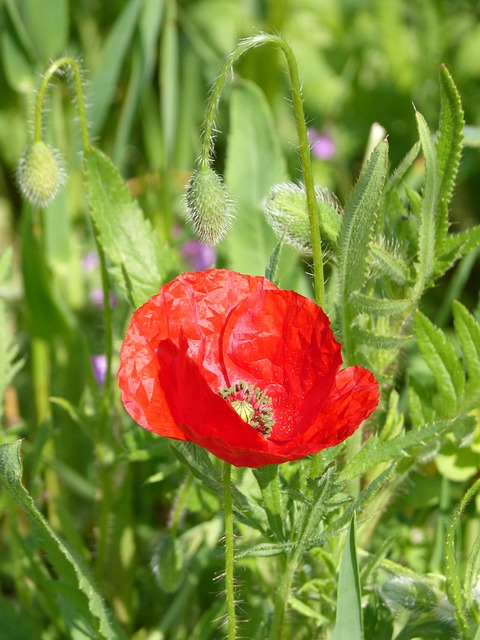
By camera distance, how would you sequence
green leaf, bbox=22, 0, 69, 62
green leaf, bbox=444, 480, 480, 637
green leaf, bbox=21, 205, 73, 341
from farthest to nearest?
green leaf, bbox=22, 0, 69, 62 < green leaf, bbox=21, 205, 73, 341 < green leaf, bbox=444, 480, 480, 637

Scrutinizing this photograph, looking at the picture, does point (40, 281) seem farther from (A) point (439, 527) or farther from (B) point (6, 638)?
(A) point (439, 527)

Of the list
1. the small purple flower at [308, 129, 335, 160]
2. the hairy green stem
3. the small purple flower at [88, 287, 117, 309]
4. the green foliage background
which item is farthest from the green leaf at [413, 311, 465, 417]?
the small purple flower at [308, 129, 335, 160]

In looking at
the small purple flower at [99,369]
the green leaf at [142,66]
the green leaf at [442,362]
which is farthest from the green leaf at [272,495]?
the green leaf at [142,66]

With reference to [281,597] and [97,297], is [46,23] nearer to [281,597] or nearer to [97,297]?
[97,297]

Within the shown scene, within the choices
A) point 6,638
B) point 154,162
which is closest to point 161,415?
point 6,638

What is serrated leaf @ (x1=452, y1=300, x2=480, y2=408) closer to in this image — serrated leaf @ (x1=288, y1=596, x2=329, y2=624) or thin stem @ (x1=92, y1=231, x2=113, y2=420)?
serrated leaf @ (x1=288, y1=596, x2=329, y2=624)

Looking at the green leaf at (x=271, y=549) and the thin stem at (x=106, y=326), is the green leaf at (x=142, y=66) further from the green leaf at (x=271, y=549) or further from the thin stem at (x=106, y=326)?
the green leaf at (x=271, y=549)

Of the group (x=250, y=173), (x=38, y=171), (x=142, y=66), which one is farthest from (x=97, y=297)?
(x=38, y=171)
